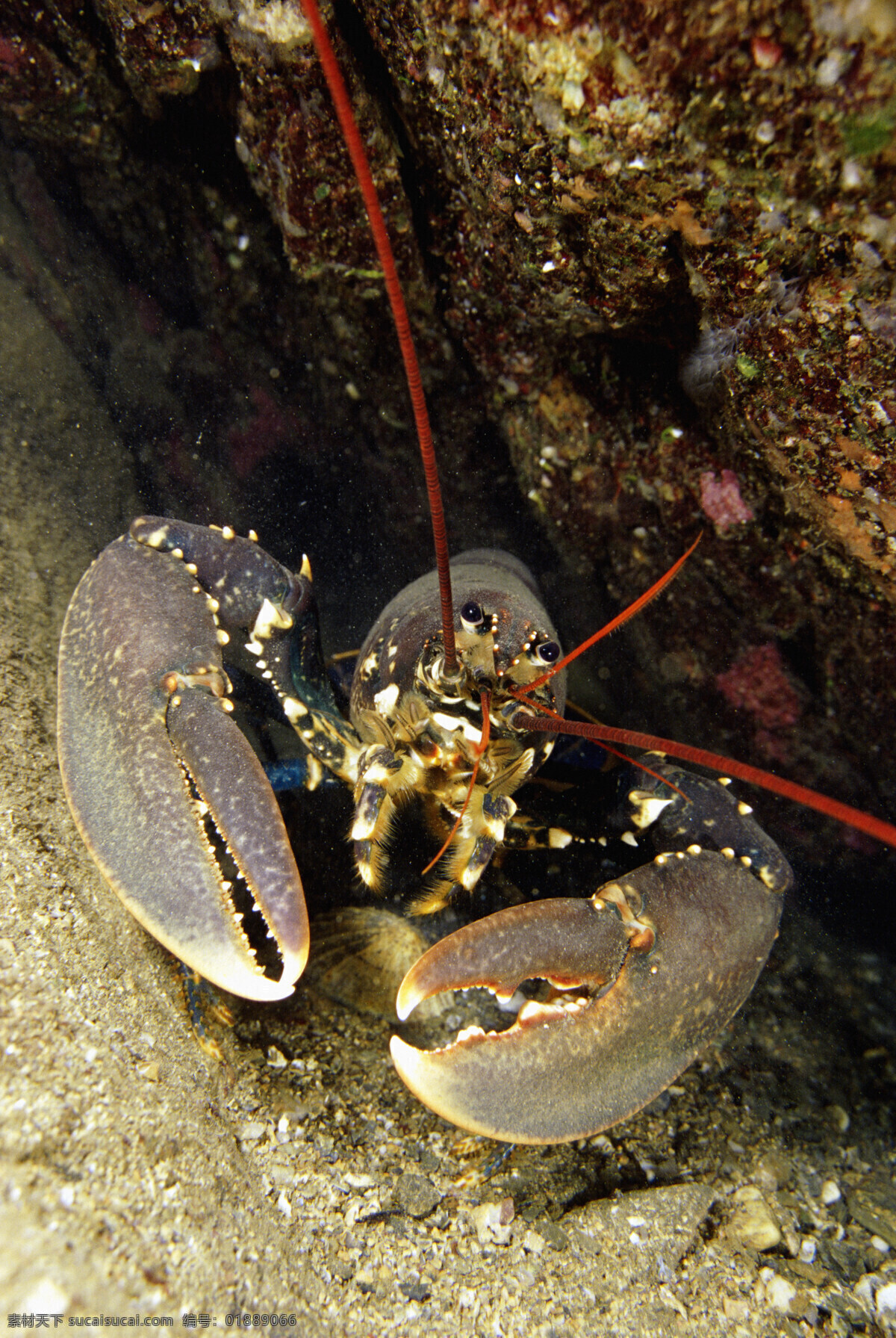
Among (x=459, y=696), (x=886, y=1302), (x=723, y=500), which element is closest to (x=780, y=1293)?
(x=886, y=1302)

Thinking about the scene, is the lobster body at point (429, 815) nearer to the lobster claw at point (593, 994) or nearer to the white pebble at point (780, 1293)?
the lobster claw at point (593, 994)

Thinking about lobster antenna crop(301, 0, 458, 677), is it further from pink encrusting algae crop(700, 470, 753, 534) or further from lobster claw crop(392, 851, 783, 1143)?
pink encrusting algae crop(700, 470, 753, 534)

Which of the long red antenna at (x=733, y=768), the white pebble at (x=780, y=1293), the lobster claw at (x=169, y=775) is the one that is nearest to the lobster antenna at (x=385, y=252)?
the long red antenna at (x=733, y=768)

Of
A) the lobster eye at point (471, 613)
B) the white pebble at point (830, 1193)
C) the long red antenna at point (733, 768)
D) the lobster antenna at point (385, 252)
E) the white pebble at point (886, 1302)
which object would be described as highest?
the lobster antenna at point (385, 252)

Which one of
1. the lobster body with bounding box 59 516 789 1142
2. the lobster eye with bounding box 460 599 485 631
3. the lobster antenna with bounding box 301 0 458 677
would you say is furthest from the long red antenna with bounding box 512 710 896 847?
the lobster antenna with bounding box 301 0 458 677

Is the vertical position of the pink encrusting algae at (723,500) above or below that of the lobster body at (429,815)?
above

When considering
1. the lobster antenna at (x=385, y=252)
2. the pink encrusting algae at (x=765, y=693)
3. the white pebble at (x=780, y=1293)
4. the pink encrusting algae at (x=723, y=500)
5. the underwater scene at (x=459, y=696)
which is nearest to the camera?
the lobster antenna at (x=385, y=252)

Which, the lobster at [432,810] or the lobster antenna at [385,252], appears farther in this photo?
the lobster at [432,810]

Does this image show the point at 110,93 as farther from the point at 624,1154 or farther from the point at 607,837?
the point at 624,1154

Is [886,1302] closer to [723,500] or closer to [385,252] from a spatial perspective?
[723,500]
